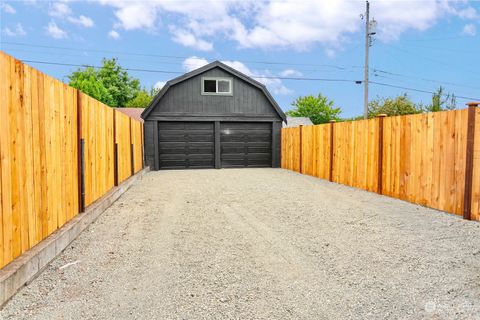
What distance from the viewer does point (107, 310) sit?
266cm

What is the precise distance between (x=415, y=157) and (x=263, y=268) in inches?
199

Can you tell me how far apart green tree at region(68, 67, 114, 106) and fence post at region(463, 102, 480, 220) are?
108ft

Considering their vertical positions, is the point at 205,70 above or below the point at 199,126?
above

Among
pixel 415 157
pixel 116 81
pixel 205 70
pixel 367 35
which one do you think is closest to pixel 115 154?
pixel 415 157

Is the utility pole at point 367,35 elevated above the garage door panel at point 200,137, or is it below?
above

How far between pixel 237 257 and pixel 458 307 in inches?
81.5

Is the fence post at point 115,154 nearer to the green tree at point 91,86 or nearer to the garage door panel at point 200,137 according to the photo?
the garage door panel at point 200,137

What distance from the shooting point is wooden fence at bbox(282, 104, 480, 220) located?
19.0 feet

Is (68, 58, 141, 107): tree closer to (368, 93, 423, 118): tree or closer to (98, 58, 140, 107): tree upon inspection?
(98, 58, 140, 107): tree

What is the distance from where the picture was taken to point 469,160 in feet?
18.8

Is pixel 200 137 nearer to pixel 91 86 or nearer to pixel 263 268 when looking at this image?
pixel 263 268

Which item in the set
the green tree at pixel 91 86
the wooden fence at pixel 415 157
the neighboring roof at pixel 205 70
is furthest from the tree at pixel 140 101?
the wooden fence at pixel 415 157

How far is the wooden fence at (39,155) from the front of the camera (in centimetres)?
300

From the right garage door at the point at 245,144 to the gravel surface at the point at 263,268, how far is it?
10374mm
